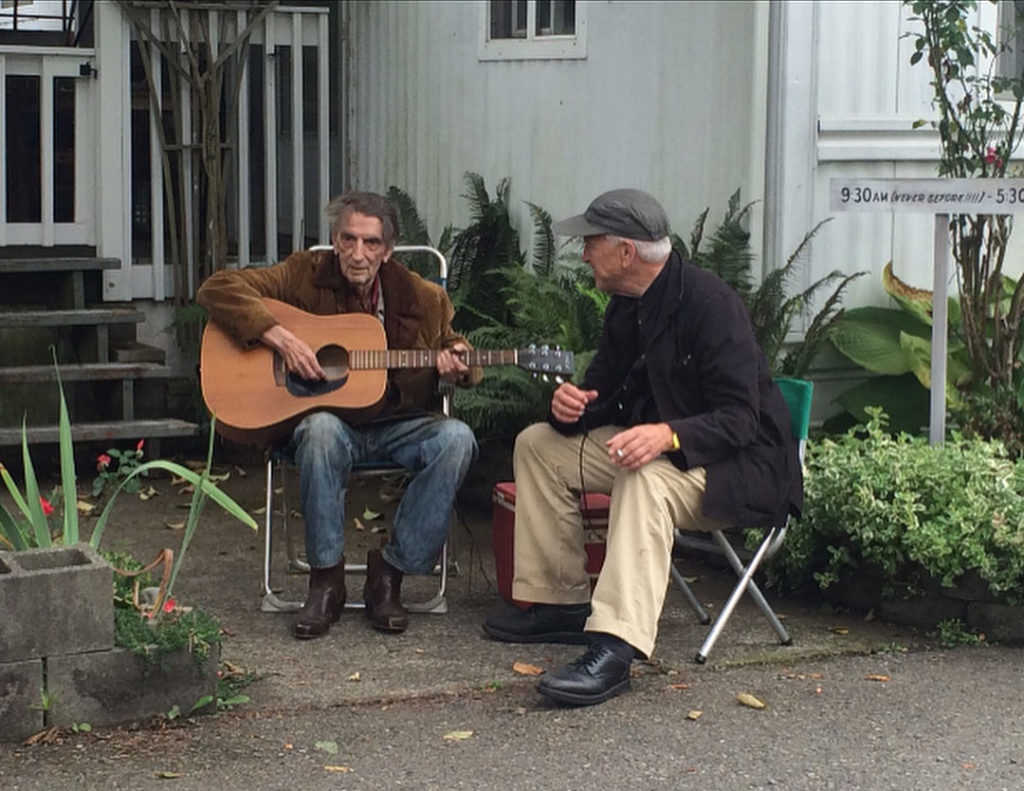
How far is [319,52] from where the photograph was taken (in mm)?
9094

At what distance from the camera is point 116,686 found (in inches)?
180

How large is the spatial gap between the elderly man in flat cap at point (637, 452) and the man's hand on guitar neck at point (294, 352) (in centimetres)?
70

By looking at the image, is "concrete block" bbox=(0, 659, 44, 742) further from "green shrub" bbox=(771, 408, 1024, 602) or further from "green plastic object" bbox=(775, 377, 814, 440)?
"green shrub" bbox=(771, 408, 1024, 602)

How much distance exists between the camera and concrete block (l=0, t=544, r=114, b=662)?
4461mm

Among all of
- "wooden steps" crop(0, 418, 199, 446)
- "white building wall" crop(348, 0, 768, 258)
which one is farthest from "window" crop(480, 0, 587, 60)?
"wooden steps" crop(0, 418, 199, 446)

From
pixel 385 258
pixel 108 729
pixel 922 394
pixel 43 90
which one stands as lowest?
pixel 108 729

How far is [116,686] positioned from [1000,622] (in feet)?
8.60

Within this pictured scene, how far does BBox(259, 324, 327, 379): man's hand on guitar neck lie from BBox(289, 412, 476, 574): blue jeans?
134 millimetres

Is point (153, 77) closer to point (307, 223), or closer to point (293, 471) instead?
point (307, 223)

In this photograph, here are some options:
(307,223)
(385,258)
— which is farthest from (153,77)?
(385,258)

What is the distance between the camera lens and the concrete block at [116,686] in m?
4.54

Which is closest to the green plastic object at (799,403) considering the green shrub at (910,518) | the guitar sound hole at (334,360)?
the green shrub at (910,518)

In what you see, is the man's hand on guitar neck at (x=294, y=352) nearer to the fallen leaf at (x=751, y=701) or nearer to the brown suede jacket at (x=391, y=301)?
the brown suede jacket at (x=391, y=301)

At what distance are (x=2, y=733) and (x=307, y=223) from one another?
518cm
